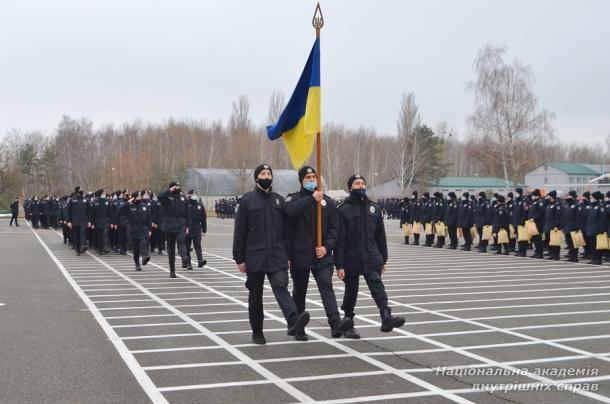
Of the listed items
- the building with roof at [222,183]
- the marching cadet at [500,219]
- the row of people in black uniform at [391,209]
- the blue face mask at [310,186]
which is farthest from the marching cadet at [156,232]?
the building with roof at [222,183]

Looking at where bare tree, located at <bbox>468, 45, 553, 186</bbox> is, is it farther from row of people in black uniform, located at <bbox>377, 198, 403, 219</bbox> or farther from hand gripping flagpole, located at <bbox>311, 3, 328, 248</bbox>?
hand gripping flagpole, located at <bbox>311, 3, 328, 248</bbox>

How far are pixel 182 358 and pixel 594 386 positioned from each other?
3836 mm

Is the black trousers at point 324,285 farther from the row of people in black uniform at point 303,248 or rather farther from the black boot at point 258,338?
the black boot at point 258,338

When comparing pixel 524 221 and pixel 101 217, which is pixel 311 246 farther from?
pixel 101 217

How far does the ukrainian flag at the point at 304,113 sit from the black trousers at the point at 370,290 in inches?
58.8

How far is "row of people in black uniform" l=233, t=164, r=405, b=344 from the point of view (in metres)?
7.47

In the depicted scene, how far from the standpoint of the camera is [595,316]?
31.2ft

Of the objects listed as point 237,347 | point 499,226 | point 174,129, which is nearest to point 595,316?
point 237,347

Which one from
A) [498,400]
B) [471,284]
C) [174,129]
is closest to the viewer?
[498,400]

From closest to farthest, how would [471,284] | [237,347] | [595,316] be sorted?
1. [237,347]
2. [595,316]
3. [471,284]

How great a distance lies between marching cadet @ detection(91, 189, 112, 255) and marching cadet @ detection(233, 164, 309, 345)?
14094 millimetres

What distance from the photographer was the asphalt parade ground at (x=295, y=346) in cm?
570

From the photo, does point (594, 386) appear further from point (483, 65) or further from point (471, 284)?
point (483, 65)

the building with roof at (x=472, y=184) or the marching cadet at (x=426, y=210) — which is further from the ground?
the building with roof at (x=472, y=184)
